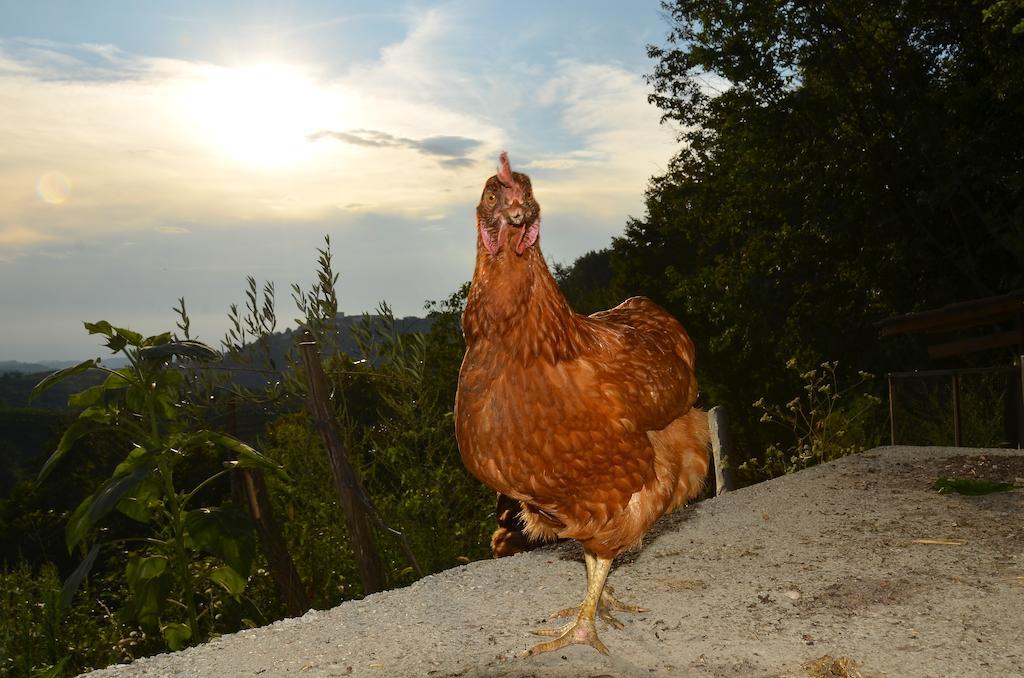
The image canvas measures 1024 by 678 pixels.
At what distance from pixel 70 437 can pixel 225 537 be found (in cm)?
94

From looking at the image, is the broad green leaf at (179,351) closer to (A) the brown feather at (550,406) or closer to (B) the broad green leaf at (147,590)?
(B) the broad green leaf at (147,590)

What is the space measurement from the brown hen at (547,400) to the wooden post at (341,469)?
1815 millimetres

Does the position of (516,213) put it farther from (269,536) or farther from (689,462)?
(269,536)

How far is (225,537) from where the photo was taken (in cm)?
433

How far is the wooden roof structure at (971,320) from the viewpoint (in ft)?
30.9

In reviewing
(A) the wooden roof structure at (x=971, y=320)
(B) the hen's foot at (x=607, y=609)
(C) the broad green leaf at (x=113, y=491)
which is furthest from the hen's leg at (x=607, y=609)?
(A) the wooden roof structure at (x=971, y=320)

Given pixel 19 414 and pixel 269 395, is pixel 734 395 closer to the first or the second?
pixel 269 395

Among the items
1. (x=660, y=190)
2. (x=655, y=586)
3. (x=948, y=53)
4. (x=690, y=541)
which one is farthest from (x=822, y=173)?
(x=655, y=586)

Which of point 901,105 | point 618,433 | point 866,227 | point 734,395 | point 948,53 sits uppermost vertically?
point 948,53

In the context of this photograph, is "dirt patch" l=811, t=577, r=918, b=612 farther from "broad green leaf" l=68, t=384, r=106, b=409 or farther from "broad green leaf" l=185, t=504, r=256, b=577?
"broad green leaf" l=68, t=384, r=106, b=409

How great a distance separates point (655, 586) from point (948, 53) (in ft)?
51.5

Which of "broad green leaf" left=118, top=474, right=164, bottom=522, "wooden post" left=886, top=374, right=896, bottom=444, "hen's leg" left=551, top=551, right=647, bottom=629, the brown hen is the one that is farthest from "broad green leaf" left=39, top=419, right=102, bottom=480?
"wooden post" left=886, top=374, right=896, bottom=444

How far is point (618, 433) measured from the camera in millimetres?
3199

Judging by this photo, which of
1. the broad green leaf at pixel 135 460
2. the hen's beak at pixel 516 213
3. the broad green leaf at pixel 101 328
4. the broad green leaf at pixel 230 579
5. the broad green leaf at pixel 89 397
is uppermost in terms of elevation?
the hen's beak at pixel 516 213
